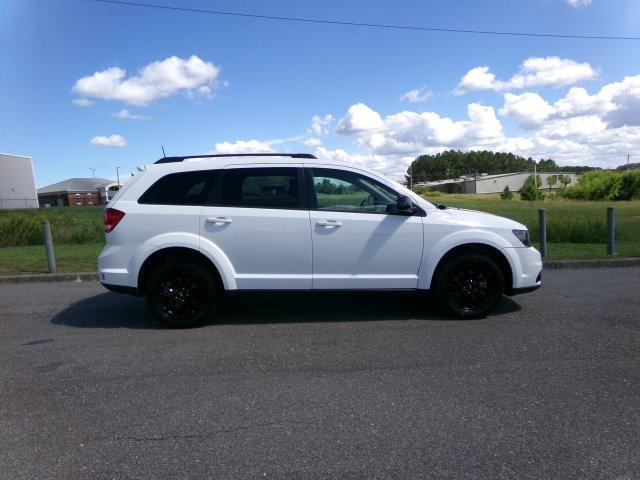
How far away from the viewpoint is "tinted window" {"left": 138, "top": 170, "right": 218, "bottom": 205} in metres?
5.68

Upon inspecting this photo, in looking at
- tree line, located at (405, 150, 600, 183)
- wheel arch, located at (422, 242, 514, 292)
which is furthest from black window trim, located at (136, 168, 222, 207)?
tree line, located at (405, 150, 600, 183)

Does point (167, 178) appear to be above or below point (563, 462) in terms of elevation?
above

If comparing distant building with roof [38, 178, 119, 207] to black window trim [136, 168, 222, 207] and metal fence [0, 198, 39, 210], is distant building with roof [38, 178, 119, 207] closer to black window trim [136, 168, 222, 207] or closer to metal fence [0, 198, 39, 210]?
metal fence [0, 198, 39, 210]

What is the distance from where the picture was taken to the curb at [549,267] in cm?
920

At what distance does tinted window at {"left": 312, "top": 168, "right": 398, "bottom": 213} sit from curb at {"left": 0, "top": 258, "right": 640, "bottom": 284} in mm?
5053

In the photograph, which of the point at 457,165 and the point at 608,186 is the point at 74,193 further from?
the point at 457,165

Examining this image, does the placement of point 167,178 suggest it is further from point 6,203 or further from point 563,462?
point 6,203

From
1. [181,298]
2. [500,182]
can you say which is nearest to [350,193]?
[181,298]

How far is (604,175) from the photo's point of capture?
60281 mm

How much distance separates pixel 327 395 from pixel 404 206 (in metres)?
2.52

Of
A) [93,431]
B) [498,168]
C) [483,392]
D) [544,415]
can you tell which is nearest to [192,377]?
[93,431]

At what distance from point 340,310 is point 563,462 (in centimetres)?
373

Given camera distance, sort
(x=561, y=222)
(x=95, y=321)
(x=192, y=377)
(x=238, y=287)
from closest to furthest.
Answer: (x=192, y=377) → (x=238, y=287) → (x=95, y=321) → (x=561, y=222)

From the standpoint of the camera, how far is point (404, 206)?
5.61m
